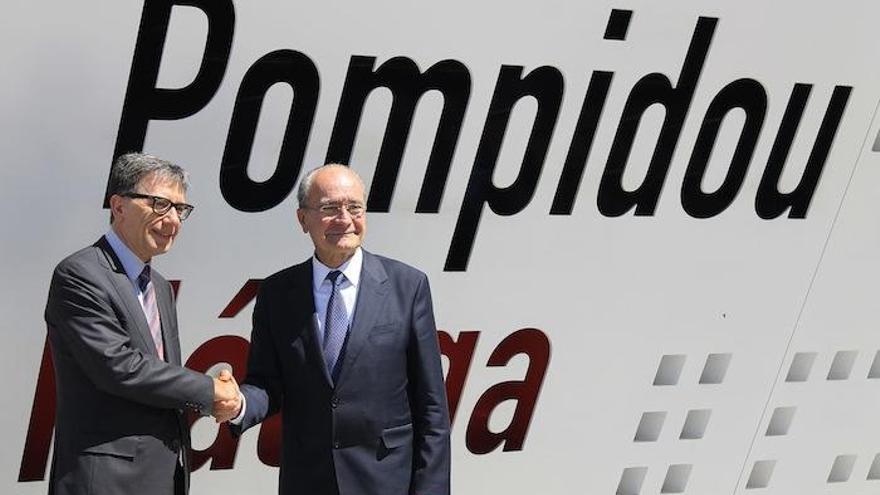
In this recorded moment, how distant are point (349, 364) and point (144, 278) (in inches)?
16.9

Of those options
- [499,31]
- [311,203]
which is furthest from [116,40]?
[499,31]

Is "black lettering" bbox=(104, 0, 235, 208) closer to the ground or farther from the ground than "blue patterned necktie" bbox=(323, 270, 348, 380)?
farther from the ground

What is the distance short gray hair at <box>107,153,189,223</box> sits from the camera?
258 centimetres

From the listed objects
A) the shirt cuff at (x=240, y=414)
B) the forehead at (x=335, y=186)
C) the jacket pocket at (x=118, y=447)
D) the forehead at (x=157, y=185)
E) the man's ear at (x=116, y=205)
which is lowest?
the jacket pocket at (x=118, y=447)

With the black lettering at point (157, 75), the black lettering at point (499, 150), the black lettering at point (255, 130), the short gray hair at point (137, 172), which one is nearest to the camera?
the short gray hair at point (137, 172)

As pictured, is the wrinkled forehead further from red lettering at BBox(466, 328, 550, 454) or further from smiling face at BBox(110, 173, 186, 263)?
red lettering at BBox(466, 328, 550, 454)

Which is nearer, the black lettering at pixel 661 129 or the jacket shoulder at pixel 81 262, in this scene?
the jacket shoulder at pixel 81 262

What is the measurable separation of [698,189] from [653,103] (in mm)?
280

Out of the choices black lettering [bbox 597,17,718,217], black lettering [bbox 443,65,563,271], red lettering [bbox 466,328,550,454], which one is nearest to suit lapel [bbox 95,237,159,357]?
black lettering [bbox 443,65,563,271]

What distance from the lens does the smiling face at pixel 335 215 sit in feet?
8.66

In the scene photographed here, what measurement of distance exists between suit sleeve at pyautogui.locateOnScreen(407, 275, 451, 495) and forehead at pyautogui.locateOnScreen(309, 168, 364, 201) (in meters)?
0.23

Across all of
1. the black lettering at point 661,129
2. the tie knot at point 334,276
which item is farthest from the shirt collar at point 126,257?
the black lettering at point 661,129

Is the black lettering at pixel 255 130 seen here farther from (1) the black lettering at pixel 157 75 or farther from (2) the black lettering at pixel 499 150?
(2) the black lettering at pixel 499 150

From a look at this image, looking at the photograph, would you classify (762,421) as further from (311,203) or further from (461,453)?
→ (311,203)
